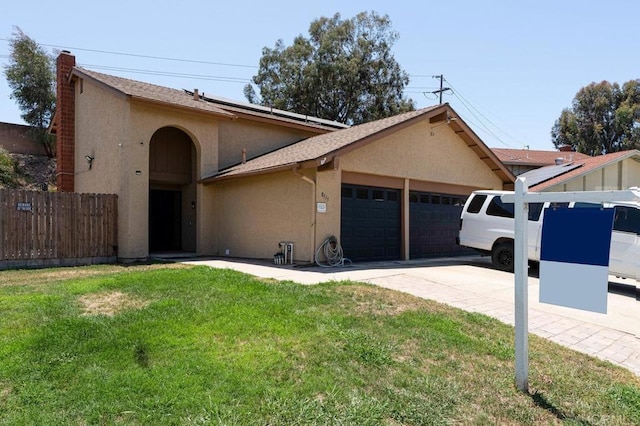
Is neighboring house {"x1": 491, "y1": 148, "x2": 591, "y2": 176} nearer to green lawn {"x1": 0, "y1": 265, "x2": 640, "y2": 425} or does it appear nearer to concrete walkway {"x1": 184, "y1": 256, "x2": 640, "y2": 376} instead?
concrete walkway {"x1": 184, "y1": 256, "x2": 640, "y2": 376}

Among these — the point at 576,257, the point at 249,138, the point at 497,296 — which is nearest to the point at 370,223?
the point at 497,296

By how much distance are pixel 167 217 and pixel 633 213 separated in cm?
1484

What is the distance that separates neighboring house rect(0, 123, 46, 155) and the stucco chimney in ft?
53.8

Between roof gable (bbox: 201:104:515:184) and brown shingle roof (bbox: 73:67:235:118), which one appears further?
brown shingle roof (bbox: 73:67:235:118)

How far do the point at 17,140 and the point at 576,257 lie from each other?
Answer: 35390 millimetres

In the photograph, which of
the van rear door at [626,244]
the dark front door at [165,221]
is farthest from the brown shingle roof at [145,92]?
the van rear door at [626,244]

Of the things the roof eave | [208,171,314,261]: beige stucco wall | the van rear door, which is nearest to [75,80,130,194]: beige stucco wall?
the roof eave

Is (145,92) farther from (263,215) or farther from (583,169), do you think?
(583,169)

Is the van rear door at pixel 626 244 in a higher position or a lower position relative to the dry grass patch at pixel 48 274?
higher

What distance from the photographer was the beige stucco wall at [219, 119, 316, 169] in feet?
51.3

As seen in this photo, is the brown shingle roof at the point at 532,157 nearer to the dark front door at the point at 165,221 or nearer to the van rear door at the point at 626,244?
the van rear door at the point at 626,244

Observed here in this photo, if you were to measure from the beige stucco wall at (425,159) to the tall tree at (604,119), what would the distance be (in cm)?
3182

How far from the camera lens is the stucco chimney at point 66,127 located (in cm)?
1667

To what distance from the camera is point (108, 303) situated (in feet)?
20.7
